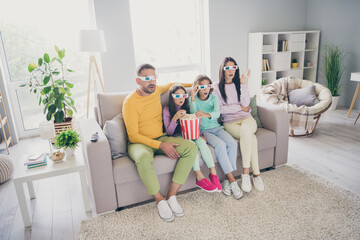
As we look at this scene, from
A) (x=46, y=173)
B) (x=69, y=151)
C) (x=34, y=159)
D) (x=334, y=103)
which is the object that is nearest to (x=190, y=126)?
(x=69, y=151)

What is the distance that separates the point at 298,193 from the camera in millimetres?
2111

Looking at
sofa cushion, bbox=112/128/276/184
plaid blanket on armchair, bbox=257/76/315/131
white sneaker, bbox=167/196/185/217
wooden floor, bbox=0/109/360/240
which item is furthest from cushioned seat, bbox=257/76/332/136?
white sneaker, bbox=167/196/185/217

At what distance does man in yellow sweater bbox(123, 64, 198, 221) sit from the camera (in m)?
1.88

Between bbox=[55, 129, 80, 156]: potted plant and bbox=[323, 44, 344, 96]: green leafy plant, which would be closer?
bbox=[55, 129, 80, 156]: potted plant

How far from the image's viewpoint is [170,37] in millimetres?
4680

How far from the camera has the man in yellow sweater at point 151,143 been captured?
188 cm

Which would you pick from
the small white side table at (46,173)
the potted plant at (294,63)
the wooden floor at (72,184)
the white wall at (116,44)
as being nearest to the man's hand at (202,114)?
the small white side table at (46,173)

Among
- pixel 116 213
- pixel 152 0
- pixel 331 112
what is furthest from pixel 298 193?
pixel 152 0

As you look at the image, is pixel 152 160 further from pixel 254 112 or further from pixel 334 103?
pixel 334 103

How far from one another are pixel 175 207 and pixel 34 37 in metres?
3.32

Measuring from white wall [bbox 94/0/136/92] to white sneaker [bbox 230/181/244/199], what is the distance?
2676 mm

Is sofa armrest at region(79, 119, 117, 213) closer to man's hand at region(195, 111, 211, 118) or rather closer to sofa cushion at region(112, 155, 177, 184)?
sofa cushion at region(112, 155, 177, 184)

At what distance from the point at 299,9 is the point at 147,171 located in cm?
496

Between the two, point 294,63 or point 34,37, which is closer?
point 34,37
